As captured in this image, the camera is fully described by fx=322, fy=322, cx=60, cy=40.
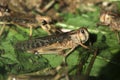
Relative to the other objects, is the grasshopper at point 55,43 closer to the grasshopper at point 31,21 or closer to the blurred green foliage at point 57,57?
the blurred green foliage at point 57,57

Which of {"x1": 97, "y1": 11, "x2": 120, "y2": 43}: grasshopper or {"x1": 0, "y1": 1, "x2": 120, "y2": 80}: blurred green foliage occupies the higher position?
{"x1": 97, "y1": 11, "x2": 120, "y2": 43}: grasshopper

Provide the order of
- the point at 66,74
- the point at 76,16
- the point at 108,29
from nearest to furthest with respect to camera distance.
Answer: the point at 66,74
the point at 108,29
the point at 76,16

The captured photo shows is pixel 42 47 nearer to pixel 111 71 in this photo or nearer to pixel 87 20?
pixel 111 71

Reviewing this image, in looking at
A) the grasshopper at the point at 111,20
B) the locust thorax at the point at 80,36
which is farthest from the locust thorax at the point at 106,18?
the locust thorax at the point at 80,36

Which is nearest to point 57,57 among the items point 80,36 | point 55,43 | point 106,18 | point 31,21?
point 55,43

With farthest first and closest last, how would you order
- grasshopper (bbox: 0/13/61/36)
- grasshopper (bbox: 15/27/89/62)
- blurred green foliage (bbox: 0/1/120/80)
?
grasshopper (bbox: 0/13/61/36) < grasshopper (bbox: 15/27/89/62) < blurred green foliage (bbox: 0/1/120/80)

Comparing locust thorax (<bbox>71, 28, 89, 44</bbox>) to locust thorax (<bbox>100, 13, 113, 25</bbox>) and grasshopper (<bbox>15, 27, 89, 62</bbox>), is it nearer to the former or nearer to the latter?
grasshopper (<bbox>15, 27, 89, 62</bbox>)

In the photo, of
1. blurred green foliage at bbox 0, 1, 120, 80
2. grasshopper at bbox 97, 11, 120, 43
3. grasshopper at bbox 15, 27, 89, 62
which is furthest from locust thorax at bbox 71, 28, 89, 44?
grasshopper at bbox 97, 11, 120, 43

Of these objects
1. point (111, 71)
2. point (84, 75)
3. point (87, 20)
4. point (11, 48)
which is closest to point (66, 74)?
point (84, 75)
